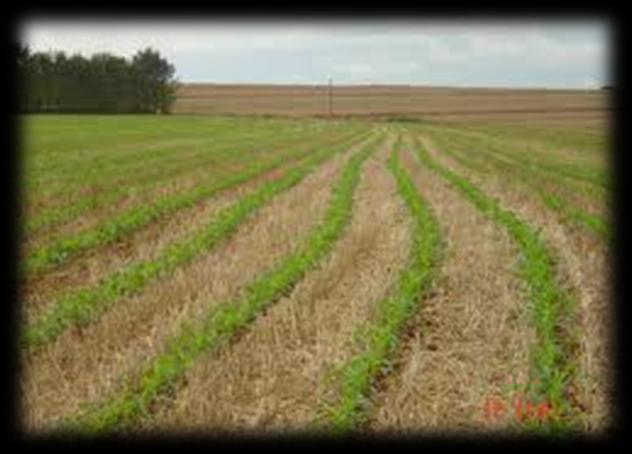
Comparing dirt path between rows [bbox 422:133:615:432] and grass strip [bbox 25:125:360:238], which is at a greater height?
grass strip [bbox 25:125:360:238]

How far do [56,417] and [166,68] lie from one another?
94312 millimetres

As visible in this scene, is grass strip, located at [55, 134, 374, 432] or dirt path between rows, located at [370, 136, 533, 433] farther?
dirt path between rows, located at [370, 136, 533, 433]

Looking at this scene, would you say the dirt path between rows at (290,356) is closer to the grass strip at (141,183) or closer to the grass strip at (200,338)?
the grass strip at (200,338)

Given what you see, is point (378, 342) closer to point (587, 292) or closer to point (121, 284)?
point (587, 292)

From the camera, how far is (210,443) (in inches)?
221

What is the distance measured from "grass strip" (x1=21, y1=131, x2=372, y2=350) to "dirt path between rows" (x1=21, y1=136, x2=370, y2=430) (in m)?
0.15

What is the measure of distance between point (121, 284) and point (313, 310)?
2.09m

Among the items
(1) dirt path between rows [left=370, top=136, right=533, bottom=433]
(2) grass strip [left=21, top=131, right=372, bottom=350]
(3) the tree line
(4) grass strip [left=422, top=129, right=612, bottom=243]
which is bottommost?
(1) dirt path between rows [left=370, top=136, right=533, bottom=433]

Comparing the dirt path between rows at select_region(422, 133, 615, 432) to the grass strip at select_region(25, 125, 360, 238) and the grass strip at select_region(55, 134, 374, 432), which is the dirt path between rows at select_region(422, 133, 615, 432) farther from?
the grass strip at select_region(25, 125, 360, 238)

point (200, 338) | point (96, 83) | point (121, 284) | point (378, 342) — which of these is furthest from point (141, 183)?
point (96, 83)

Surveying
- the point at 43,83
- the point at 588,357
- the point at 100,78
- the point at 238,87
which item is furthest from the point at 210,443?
the point at 238,87

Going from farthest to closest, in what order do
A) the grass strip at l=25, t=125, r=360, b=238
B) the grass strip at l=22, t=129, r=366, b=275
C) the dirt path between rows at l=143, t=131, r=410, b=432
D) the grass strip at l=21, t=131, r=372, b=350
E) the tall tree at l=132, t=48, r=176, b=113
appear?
the tall tree at l=132, t=48, r=176, b=113 → the grass strip at l=25, t=125, r=360, b=238 → the grass strip at l=22, t=129, r=366, b=275 → the grass strip at l=21, t=131, r=372, b=350 → the dirt path between rows at l=143, t=131, r=410, b=432

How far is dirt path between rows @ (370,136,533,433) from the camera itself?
590 centimetres

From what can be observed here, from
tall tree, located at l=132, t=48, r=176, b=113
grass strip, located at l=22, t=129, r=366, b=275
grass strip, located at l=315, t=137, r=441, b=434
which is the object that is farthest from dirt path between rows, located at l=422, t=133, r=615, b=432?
tall tree, located at l=132, t=48, r=176, b=113
